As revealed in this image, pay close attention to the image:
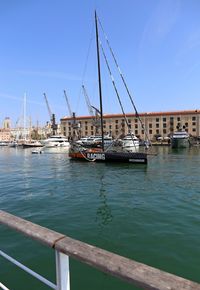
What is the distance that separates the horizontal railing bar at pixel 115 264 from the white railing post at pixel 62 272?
0.07 m

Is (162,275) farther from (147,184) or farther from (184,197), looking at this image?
(147,184)

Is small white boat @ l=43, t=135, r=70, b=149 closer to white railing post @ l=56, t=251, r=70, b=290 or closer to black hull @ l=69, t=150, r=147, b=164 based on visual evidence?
black hull @ l=69, t=150, r=147, b=164

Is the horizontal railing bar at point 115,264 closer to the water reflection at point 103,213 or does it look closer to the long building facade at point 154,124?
the water reflection at point 103,213

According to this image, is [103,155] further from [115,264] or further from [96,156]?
[115,264]

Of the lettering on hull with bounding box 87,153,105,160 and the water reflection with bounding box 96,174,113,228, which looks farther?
the lettering on hull with bounding box 87,153,105,160

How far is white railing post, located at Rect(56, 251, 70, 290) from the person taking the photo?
2.65 m

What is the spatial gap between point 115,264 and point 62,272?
20.9 inches

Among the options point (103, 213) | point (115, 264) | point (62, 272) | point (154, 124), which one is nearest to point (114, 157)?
point (103, 213)

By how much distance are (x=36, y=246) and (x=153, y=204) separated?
7.90m

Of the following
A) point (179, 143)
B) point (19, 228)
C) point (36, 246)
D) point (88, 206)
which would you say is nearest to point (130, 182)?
point (88, 206)

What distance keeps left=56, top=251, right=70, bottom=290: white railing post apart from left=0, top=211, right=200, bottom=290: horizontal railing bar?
0.07 m

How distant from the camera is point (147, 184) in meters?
23.8

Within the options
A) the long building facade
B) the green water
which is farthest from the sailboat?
the long building facade

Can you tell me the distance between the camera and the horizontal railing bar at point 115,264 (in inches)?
83.0
